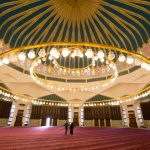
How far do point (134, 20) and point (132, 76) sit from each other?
7072mm

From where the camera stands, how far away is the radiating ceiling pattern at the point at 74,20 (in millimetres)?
9508

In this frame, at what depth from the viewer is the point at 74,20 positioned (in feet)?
36.0

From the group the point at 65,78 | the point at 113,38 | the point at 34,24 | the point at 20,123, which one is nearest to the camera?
the point at 34,24

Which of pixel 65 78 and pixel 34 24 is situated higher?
pixel 34 24

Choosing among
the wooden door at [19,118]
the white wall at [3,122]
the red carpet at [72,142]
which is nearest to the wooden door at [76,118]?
the wooden door at [19,118]

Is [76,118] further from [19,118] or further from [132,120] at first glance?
[19,118]

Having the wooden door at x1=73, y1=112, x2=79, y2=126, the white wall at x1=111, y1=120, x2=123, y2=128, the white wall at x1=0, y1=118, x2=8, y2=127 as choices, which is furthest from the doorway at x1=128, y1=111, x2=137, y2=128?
the white wall at x1=0, y1=118, x2=8, y2=127

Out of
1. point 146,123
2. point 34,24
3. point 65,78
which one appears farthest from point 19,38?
point 146,123

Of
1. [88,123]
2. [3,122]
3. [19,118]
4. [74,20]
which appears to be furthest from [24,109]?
[74,20]

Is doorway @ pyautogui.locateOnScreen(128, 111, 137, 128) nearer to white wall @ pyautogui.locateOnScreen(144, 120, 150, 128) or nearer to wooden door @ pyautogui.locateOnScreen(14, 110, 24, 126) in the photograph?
white wall @ pyautogui.locateOnScreen(144, 120, 150, 128)

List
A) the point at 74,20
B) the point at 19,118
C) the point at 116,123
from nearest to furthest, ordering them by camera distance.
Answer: the point at 74,20, the point at 19,118, the point at 116,123

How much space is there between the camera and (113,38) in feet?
41.9

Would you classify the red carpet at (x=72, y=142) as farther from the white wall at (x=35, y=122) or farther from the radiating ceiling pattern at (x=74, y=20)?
the white wall at (x=35, y=122)

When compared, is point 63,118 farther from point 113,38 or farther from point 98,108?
point 113,38
